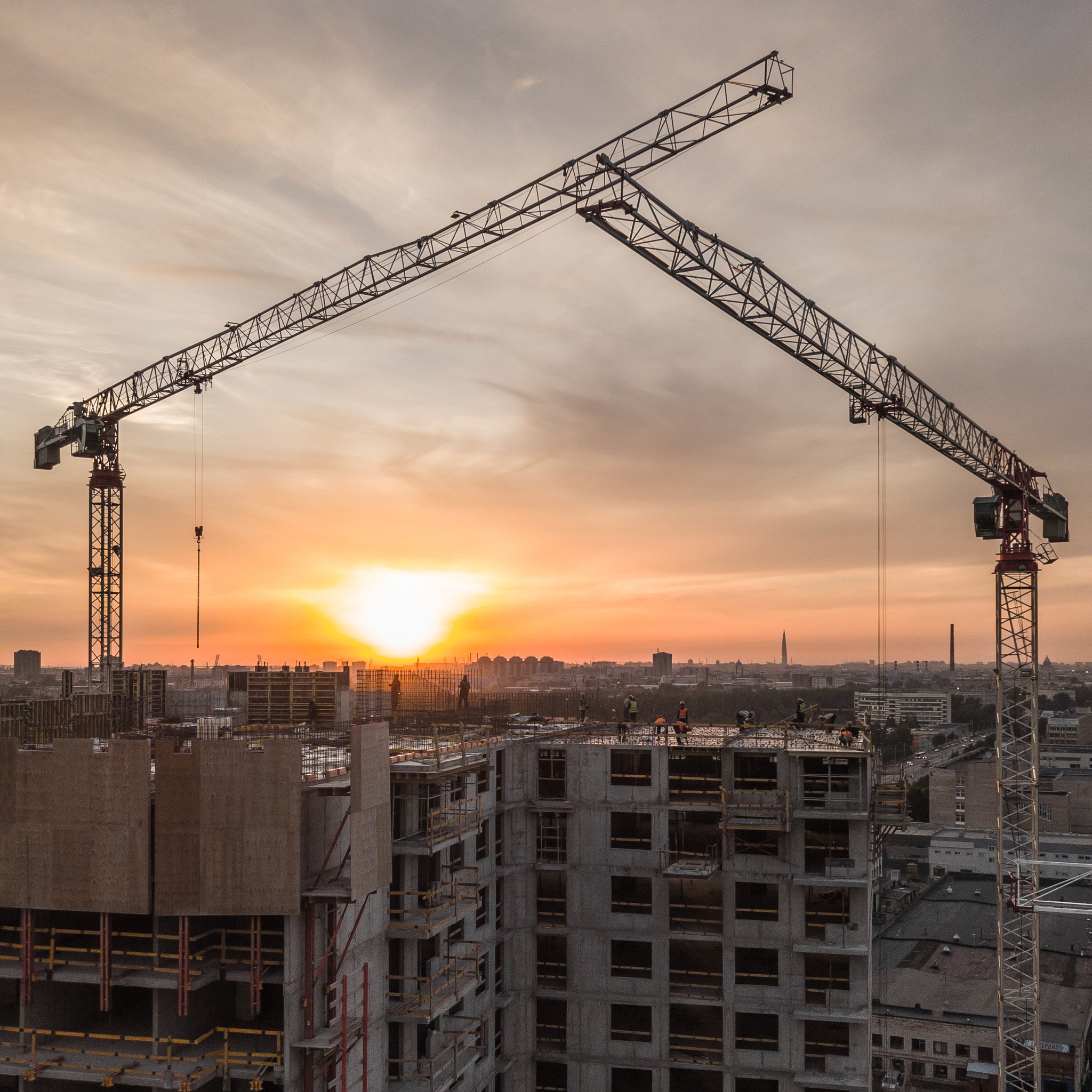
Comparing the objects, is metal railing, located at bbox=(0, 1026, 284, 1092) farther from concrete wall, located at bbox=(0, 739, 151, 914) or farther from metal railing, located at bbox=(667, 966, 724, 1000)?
metal railing, located at bbox=(667, 966, 724, 1000)

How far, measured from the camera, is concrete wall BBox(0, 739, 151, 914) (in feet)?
77.3

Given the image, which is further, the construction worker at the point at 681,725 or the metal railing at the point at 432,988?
the construction worker at the point at 681,725

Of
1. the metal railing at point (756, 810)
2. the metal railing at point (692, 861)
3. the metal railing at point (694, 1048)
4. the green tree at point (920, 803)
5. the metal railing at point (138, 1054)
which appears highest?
the metal railing at point (756, 810)

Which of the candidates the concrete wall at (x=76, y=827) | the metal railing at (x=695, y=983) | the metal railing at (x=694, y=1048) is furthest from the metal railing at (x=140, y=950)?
the metal railing at (x=694, y=1048)

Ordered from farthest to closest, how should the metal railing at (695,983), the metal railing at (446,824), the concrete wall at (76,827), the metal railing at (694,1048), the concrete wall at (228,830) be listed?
the metal railing at (695,983)
the metal railing at (694,1048)
the metal railing at (446,824)
the concrete wall at (76,827)
the concrete wall at (228,830)

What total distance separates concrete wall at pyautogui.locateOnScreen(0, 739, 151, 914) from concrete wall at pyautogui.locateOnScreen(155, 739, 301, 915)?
58 centimetres

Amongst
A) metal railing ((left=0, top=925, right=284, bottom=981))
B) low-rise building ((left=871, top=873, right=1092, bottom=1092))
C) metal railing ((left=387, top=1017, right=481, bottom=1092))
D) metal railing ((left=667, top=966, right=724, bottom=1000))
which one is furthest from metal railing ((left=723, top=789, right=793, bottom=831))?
low-rise building ((left=871, top=873, right=1092, bottom=1092))

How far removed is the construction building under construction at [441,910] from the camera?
925 inches

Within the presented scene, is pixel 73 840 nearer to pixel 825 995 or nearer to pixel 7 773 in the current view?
pixel 7 773

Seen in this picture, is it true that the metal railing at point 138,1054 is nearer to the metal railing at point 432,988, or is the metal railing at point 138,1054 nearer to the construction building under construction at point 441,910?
the construction building under construction at point 441,910

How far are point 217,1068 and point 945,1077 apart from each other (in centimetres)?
5895

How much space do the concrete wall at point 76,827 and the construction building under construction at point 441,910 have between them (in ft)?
0.19

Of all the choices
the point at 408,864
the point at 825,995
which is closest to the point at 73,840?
the point at 408,864

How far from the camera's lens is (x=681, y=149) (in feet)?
153
